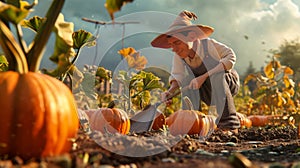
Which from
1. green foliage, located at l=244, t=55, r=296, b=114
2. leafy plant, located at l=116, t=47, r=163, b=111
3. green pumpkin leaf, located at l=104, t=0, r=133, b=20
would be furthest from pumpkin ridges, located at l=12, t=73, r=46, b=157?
green foliage, located at l=244, t=55, r=296, b=114

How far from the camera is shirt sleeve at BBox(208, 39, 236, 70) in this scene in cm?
408

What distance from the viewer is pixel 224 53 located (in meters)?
4.24

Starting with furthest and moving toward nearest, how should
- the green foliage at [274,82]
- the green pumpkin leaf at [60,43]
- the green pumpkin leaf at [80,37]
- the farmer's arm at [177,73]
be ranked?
the green foliage at [274,82]
the farmer's arm at [177,73]
the green pumpkin leaf at [80,37]
the green pumpkin leaf at [60,43]

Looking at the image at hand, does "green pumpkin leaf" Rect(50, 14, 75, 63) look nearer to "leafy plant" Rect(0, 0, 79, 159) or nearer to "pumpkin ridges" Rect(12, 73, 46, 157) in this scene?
"leafy plant" Rect(0, 0, 79, 159)

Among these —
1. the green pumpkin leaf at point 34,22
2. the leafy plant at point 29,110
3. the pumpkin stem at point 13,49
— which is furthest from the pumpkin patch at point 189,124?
the pumpkin stem at point 13,49

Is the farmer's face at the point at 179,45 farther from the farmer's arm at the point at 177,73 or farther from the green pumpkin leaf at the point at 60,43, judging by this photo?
the green pumpkin leaf at the point at 60,43

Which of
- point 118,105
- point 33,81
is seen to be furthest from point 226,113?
point 33,81

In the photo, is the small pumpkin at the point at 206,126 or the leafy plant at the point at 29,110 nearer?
the leafy plant at the point at 29,110

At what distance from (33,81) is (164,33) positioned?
2.66 m

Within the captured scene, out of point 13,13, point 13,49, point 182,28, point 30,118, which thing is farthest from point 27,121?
point 182,28

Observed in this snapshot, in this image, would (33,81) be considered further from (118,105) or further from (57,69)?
(118,105)

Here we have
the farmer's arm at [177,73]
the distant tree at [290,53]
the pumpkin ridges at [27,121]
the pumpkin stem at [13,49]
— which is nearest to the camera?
the pumpkin ridges at [27,121]

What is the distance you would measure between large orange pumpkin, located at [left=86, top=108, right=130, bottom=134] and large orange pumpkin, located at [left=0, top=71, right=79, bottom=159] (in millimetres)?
2034

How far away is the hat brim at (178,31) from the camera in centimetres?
394
